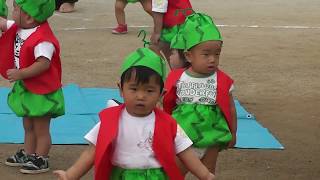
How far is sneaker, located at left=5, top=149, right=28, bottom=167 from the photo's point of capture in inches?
221

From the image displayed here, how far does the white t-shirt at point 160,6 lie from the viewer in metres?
7.45

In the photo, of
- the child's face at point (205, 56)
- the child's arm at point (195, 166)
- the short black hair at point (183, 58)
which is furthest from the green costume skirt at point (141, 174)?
the short black hair at point (183, 58)

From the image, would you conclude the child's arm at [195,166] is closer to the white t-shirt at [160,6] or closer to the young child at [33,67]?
the young child at [33,67]

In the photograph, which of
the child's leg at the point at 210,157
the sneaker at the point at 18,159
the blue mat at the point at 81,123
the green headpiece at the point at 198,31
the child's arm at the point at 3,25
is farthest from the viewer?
the blue mat at the point at 81,123

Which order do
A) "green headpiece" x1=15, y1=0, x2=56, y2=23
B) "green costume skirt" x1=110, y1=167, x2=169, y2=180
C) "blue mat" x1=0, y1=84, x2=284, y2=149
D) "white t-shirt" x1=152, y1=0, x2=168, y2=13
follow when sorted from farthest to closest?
"white t-shirt" x1=152, y1=0, x2=168, y2=13
"blue mat" x1=0, y1=84, x2=284, y2=149
"green headpiece" x1=15, y1=0, x2=56, y2=23
"green costume skirt" x1=110, y1=167, x2=169, y2=180

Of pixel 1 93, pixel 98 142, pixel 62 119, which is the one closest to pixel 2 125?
pixel 62 119

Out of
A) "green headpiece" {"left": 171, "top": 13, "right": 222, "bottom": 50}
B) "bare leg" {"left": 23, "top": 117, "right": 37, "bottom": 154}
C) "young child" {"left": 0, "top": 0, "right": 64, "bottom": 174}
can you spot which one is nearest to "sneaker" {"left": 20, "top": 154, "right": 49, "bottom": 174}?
"young child" {"left": 0, "top": 0, "right": 64, "bottom": 174}

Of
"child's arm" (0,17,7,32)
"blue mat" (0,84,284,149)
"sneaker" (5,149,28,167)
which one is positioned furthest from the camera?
"blue mat" (0,84,284,149)

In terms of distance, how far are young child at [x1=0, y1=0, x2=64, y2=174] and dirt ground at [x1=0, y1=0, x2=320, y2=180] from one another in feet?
1.13

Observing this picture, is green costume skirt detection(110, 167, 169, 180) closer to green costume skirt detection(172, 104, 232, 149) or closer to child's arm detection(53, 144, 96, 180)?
child's arm detection(53, 144, 96, 180)

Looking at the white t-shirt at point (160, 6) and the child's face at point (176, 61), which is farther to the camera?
the white t-shirt at point (160, 6)

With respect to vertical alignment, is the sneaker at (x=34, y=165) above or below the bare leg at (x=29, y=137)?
below

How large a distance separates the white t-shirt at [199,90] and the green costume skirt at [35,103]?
1.29 m

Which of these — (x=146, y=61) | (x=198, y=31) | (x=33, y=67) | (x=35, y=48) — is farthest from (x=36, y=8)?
(x=146, y=61)
